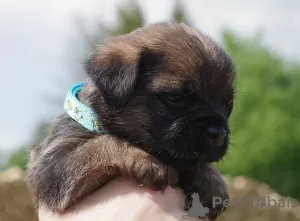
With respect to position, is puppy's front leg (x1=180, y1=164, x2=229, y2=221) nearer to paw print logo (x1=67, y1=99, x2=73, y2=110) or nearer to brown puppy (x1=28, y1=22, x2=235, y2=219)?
brown puppy (x1=28, y1=22, x2=235, y2=219)

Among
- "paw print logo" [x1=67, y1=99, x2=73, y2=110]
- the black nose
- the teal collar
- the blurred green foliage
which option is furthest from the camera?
the blurred green foliage

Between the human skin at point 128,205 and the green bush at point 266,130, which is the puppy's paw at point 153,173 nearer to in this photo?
the human skin at point 128,205

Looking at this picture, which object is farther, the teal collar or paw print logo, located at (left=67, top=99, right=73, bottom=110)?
paw print logo, located at (left=67, top=99, right=73, bottom=110)

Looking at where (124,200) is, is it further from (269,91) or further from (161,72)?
(269,91)

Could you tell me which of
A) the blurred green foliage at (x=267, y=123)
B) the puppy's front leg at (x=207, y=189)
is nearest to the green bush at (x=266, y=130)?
the blurred green foliage at (x=267, y=123)

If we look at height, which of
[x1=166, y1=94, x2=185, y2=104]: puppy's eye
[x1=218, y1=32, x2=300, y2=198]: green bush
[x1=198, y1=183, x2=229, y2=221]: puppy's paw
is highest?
[x1=166, y1=94, x2=185, y2=104]: puppy's eye

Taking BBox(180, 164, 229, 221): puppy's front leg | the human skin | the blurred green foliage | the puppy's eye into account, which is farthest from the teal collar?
the blurred green foliage

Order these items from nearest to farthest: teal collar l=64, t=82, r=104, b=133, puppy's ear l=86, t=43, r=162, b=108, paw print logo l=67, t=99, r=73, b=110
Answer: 1. puppy's ear l=86, t=43, r=162, b=108
2. teal collar l=64, t=82, r=104, b=133
3. paw print logo l=67, t=99, r=73, b=110
